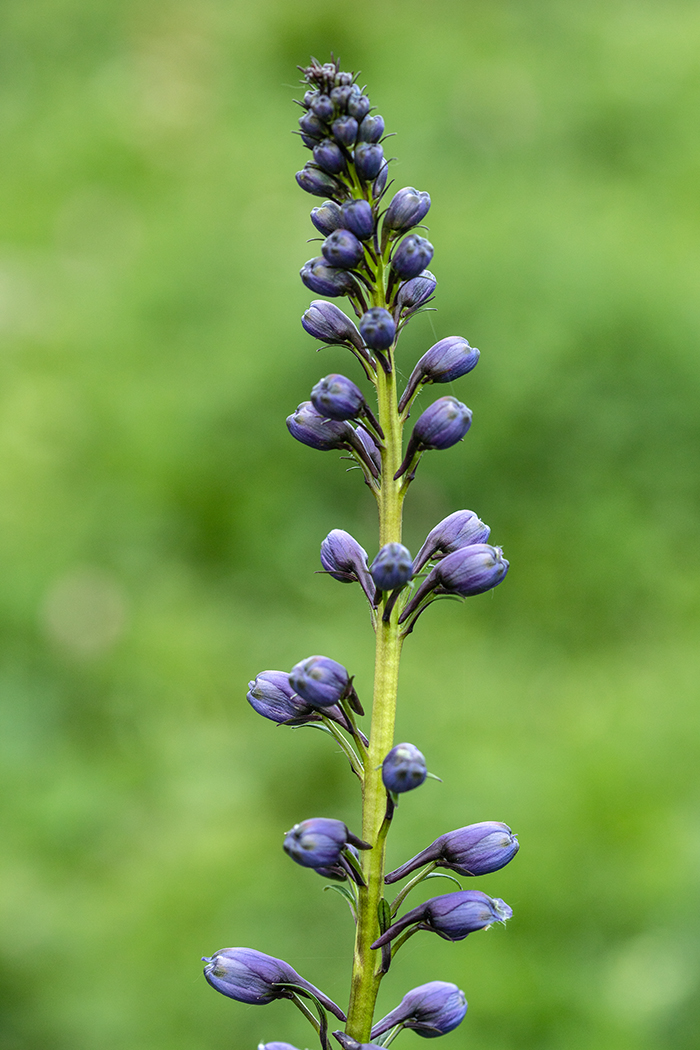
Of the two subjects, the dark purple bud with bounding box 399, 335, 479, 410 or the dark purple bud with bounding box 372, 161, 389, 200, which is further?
the dark purple bud with bounding box 399, 335, 479, 410

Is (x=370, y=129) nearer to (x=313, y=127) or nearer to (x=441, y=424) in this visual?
(x=313, y=127)

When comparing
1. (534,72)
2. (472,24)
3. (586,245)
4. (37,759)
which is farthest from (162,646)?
(472,24)

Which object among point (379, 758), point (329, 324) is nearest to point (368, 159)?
point (329, 324)

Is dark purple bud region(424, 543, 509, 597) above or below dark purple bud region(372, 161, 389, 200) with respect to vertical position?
below

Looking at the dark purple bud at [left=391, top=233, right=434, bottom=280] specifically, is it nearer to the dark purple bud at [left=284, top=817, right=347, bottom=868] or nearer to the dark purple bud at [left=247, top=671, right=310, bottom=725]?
the dark purple bud at [left=247, top=671, right=310, bottom=725]

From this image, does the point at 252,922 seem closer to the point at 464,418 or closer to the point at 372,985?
the point at 372,985

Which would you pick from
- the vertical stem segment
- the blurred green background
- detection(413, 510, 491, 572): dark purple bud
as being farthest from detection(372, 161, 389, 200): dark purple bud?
the blurred green background
